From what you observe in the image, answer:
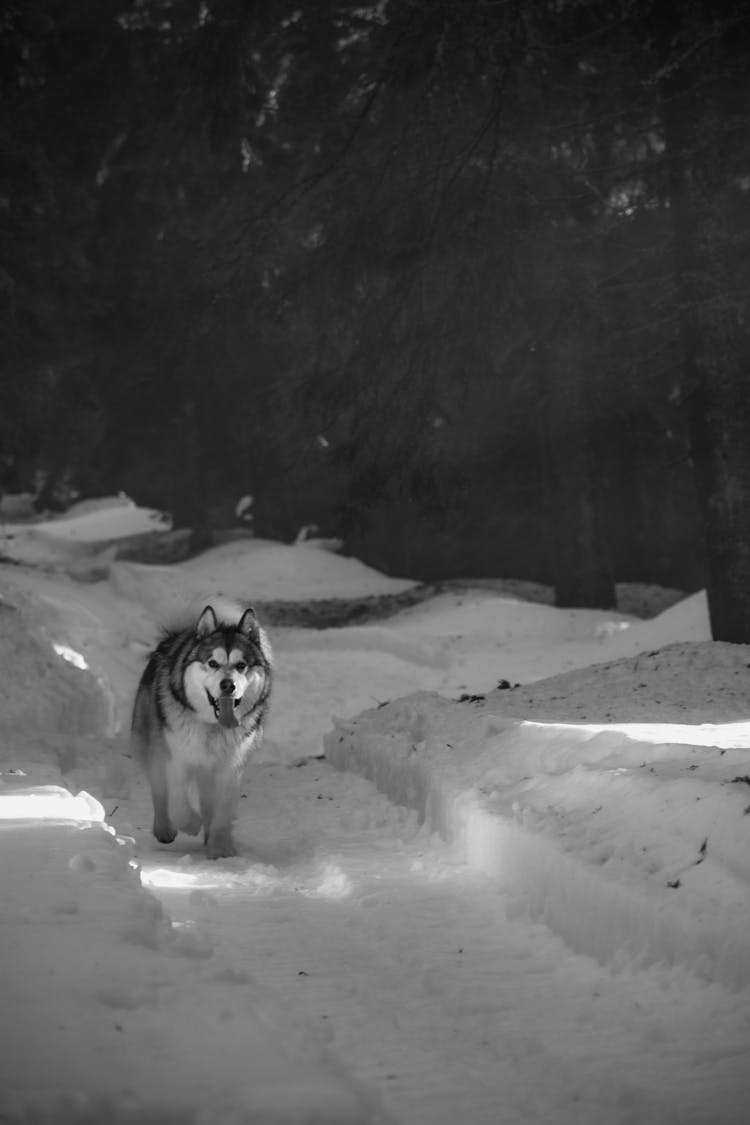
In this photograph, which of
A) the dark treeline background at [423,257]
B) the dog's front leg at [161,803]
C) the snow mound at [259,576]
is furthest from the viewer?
the snow mound at [259,576]

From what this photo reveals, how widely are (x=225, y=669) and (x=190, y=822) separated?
151cm

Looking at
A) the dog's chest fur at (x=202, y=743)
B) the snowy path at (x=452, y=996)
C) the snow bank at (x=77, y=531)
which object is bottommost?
the snowy path at (x=452, y=996)

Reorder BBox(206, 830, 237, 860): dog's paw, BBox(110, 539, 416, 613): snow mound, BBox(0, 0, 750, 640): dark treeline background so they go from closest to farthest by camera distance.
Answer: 1. BBox(206, 830, 237, 860): dog's paw
2. BBox(0, 0, 750, 640): dark treeline background
3. BBox(110, 539, 416, 613): snow mound

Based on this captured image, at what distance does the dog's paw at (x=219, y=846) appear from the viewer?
7755 mm

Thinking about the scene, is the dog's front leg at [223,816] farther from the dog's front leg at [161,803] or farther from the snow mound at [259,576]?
the snow mound at [259,576]

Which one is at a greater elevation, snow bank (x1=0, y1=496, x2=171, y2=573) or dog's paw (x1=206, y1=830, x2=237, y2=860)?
snow bank (x1=0, y1=496, x2=171, y2=573)

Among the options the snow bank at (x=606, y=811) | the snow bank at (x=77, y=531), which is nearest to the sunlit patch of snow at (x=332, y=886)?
the snow bank at (x=606, y=811)

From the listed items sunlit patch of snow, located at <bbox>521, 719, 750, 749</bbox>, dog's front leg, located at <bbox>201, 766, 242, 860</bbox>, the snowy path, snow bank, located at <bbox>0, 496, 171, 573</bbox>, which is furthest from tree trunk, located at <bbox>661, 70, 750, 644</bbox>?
snow bank, located at <bbox>0, 496, 171, 573</bbox>

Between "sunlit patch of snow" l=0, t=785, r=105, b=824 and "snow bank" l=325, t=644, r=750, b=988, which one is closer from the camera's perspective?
"snow bank" l=325, t=644, r=750, b=988

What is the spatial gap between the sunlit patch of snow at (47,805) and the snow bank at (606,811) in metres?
2.45

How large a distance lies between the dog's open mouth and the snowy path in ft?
3.43

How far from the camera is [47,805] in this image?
23.0 feet

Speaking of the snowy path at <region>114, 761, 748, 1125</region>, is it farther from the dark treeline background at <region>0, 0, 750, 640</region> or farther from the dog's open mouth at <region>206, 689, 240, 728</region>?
the dark treeline background at <region>0, 0, 750, 640</region>

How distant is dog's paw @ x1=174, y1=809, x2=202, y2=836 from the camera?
8.70 metres
